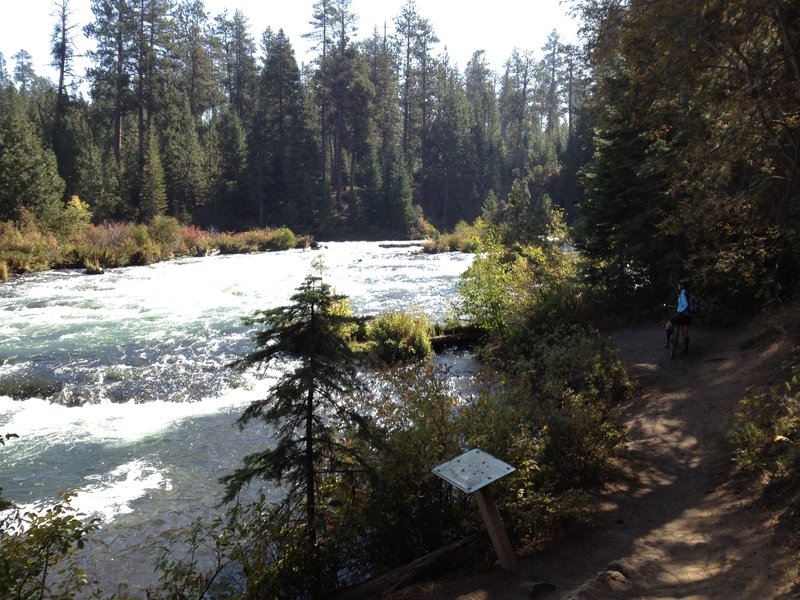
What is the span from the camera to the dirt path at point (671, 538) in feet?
16.0

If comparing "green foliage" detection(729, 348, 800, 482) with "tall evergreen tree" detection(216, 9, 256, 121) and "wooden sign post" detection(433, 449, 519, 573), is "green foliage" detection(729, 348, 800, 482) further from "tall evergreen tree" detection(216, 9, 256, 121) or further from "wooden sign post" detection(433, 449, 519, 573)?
"tall evergreen tree" detection(216, 9, 256, 121)

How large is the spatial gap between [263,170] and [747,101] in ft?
169

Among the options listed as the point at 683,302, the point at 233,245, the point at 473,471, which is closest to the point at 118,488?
the point at 473,471

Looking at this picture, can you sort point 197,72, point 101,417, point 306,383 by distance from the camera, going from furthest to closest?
point 197,72 → point 101,417 → point 306,383

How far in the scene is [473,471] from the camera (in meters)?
4.96

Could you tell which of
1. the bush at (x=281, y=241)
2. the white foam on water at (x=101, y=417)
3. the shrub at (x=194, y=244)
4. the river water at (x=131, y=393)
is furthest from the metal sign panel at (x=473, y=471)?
the bush at (x=281, y=241)

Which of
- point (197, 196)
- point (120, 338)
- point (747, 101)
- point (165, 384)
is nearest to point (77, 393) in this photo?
point (165, 384)

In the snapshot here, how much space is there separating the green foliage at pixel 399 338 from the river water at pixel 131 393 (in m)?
0.87

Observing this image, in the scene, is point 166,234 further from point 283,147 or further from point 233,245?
point 283,147

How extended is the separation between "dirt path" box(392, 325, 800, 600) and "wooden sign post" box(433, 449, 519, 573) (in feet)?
0.70

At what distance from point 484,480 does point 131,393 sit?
9.34 meters

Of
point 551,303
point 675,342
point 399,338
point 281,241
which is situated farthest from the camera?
point 281,241

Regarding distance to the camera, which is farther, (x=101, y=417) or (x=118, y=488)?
(x=101, y=417)

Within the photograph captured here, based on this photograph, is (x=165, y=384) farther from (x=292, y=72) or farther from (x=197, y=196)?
(x=292, y=72)
